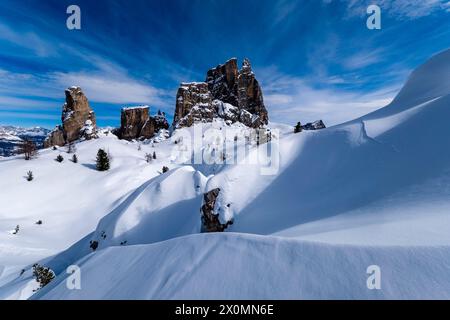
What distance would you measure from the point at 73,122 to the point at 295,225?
58239 millimetres

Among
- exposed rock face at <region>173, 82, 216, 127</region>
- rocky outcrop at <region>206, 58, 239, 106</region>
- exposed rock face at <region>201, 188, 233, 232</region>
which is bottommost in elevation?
exposed rock face at <region>201, 188, 233, 232</region>

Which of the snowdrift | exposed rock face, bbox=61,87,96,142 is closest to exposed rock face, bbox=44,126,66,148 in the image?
exposed rock face, bbox=61,87,96,142

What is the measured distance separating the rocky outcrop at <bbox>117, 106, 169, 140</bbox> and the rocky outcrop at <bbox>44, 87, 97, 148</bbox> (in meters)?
12.2

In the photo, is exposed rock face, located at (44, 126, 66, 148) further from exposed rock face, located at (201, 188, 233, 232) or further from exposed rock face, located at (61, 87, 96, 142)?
exposed rock face, located at (201, 188, 233, 232)

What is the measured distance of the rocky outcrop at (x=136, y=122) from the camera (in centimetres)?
6191

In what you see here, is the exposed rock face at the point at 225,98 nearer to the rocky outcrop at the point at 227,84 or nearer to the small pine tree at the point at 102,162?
the rocky outcrop at the point at 227,84

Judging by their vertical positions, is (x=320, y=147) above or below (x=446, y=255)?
above

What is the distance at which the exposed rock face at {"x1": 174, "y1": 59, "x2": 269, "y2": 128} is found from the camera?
67.5m

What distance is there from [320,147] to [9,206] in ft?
89.7

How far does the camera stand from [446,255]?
2.64 metres

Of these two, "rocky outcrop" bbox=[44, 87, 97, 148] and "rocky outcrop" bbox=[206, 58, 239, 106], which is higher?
"rocky outcrop" bbox=[206, 58, 239, 106]

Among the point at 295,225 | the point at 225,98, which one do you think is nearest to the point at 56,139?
the point at 225,98
